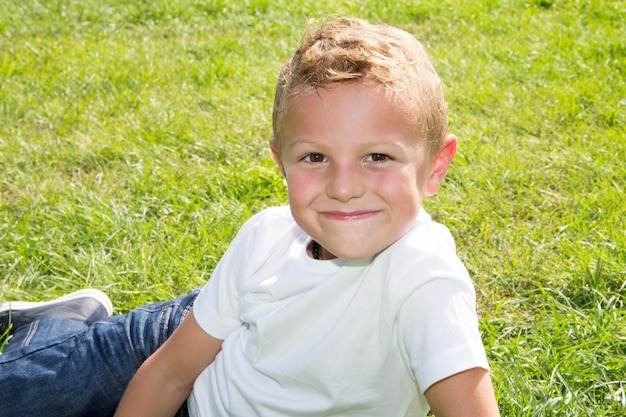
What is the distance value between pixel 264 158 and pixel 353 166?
Result: 2.26 meters

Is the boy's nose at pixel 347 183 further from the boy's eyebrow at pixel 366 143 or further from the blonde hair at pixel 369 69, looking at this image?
the blonde hair at pixel 369 69

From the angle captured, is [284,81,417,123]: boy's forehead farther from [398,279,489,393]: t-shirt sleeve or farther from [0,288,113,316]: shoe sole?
[0,288,113,316]: shoe sole

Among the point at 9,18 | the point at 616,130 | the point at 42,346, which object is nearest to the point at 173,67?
the point at 9,18

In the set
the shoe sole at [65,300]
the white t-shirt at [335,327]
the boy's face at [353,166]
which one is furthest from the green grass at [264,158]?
the boy's face at [353,166]

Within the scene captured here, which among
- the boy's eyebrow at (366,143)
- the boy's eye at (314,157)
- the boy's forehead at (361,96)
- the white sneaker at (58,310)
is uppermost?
the boy's forehead at (361,96)

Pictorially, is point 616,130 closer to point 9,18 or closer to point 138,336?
point 138,336

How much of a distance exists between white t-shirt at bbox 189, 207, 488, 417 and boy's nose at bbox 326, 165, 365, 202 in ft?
0.56

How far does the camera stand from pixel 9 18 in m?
6.16

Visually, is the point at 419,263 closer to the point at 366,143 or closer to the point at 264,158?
the point at 366,143

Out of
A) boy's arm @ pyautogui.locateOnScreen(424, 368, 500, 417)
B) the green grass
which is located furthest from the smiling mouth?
the green grass

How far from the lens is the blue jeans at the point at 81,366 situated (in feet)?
7.64

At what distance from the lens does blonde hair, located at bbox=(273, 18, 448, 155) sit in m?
1.71

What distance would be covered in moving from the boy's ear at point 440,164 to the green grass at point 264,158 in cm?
69

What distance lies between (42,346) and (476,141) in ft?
8.01
